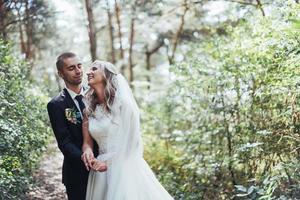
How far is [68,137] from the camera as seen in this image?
4.22 m

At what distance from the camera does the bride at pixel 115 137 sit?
407 cm

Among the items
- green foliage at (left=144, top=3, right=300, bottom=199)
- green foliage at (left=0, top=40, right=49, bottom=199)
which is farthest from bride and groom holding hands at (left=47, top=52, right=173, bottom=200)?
green foliage at (left=144, top=3, right=300, bottom=199)

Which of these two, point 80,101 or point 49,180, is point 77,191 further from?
point 49,180

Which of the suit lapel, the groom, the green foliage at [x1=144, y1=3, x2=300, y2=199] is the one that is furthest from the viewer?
the green foliage at [x1=144, y1=3, x2=300, y2=199]

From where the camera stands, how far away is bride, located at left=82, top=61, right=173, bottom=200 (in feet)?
13.3

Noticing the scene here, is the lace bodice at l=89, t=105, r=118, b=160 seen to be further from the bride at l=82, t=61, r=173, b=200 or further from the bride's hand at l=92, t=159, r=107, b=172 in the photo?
the bride's hand at l=92, t=159, r=107, b=172

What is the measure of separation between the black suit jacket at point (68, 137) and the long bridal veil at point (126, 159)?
257 millimetres

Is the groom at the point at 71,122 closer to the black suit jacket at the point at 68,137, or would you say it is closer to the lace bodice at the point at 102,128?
the black suit jacket at the point at 68,137

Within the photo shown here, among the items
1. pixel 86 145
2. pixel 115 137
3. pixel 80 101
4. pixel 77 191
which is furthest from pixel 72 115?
pixel 77 191

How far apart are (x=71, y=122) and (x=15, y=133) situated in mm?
786

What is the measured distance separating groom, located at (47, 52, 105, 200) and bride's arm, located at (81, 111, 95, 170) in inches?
2.8

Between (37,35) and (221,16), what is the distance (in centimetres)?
610

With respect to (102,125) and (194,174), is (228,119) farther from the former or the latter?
(102,125)

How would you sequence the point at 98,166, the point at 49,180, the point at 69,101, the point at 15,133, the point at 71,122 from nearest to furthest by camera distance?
the point at 98,166
the point at 71,122
the point at 69,101
the point at 15,133
the point at 49,180
